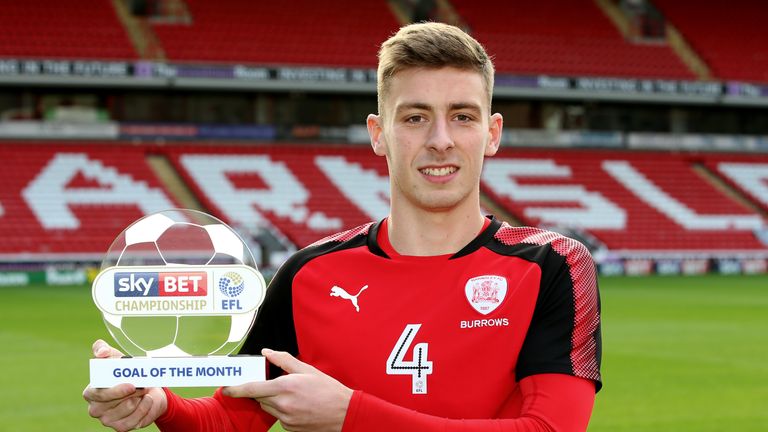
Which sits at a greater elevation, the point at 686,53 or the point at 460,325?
the point at 460,325

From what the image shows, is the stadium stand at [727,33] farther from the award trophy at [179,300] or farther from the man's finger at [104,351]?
the man's finger at [104,351]

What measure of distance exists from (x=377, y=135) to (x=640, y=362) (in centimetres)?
835

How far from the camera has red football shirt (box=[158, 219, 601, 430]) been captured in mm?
2604

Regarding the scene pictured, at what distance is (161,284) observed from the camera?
2.64 meters

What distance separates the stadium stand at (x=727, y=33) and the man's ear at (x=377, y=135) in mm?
30876

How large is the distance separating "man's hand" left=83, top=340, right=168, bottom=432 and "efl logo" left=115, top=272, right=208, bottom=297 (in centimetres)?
16

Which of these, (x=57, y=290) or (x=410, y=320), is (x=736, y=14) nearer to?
(x=57, y=290)

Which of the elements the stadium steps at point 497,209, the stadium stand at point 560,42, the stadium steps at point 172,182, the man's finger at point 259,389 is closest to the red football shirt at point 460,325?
the man's finger at point 259,389

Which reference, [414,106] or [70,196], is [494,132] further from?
[70,196]

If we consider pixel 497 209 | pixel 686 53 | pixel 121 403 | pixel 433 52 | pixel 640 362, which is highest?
pixel 433 52

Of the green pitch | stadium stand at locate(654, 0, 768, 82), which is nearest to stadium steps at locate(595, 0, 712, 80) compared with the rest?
stadium stand at locate(654, 0, 768, 82)

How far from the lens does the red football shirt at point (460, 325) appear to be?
2.60 m

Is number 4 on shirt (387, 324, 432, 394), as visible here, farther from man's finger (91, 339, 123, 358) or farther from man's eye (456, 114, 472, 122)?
man's finger (91, 339, 123, 358)

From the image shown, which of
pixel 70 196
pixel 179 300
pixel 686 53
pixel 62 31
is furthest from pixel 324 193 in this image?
pixel 179 300
